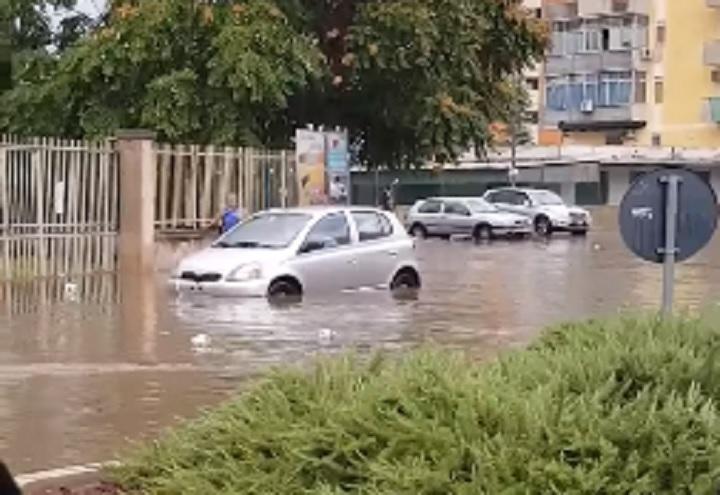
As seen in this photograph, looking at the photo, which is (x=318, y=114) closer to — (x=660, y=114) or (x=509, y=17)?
→ (x=509, y=17)

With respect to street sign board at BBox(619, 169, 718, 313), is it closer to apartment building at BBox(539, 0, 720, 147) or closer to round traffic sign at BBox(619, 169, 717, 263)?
round traffic sign at BBox(619, 169, 717, 263)

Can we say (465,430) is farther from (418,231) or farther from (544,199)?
(544,199)

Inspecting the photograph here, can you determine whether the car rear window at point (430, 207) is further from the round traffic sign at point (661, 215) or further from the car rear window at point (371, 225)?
the round traffic sign at point (661, 215)

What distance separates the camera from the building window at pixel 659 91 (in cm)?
7488

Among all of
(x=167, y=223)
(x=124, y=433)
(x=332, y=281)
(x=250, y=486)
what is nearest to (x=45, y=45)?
(x=167, y=223)

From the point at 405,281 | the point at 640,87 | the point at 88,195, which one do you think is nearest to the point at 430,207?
the point at 88,195

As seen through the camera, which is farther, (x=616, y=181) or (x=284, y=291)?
(x=616, y=181)

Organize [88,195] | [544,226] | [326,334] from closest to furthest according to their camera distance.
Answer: [326,334]
[88,195]
[544,226]

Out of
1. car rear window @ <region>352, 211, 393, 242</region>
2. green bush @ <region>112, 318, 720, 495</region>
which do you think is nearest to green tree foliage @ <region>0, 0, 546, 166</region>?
car rear window @ <region>352, 211, 393, 242</region>

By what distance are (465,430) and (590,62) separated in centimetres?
7101

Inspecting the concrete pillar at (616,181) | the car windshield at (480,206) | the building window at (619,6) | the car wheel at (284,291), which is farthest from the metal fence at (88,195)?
the building window at (619,6)

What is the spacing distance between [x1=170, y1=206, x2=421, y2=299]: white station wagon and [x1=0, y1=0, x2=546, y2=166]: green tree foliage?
690 centimetres

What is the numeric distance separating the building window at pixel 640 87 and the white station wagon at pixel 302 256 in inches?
2160

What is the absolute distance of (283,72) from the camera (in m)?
27.9
